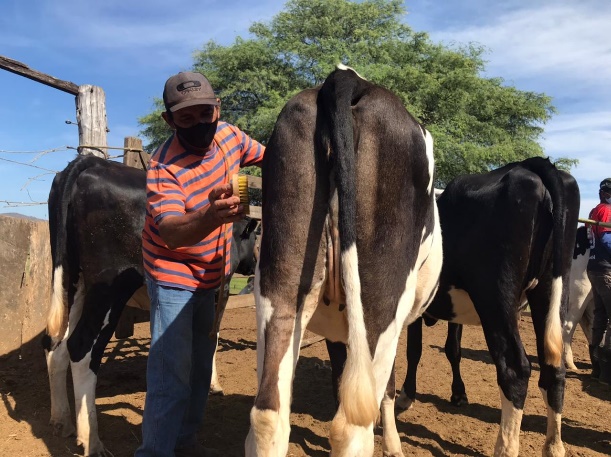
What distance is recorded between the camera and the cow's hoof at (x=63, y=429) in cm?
439

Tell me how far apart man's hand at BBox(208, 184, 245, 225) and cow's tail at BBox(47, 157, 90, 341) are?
8.24 feet

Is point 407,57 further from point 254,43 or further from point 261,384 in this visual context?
point 261,384

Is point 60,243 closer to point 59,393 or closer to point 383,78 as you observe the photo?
point 59,393

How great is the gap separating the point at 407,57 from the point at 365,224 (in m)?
25.2

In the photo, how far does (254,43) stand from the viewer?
84.9ft

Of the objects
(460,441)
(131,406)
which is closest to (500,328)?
(460,441)

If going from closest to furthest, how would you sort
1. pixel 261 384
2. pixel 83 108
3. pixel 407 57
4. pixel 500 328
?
pixel 261 384
pixel 500 328
pixel 83 108
pixel 407 57

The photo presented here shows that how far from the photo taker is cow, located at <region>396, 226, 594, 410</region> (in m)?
5.17

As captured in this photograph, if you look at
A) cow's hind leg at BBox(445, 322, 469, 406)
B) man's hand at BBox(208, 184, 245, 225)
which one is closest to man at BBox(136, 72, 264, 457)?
man's hand at BBox(208, 184, 245, 225)

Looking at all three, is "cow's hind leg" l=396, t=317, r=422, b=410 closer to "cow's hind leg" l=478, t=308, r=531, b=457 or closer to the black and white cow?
the black and white cow

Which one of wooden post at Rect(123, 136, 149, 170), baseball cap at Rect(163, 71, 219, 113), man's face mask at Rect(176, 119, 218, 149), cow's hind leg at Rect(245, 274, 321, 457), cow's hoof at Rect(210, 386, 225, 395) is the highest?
wooden post at Rect(123, 136, 149, 170)

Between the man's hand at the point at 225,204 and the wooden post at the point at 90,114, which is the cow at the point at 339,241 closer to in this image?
the man's hand at the point at 225,204

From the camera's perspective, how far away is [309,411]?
5.03m

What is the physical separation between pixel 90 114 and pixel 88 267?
3.38 meters
